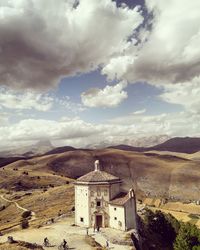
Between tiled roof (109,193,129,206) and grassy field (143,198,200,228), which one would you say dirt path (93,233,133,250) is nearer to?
tiled roof (109,193,129,206)

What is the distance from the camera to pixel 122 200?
6034 cm

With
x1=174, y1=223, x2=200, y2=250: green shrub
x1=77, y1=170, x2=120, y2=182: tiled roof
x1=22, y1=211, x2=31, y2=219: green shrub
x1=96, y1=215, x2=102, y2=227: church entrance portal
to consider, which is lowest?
x1=22, y1=211, x2=31, y2=219: green shrub

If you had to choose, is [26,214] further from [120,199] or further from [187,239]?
[187,239]

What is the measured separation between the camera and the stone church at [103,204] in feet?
195

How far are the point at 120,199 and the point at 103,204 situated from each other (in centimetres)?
378

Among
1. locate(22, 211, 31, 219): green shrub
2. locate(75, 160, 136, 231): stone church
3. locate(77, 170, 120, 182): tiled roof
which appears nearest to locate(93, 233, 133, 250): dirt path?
locate(75, 160, 136, 231): stone church

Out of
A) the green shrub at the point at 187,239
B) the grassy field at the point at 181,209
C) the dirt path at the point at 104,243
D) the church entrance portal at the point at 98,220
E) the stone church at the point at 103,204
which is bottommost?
the grassy field at the point at 181,209

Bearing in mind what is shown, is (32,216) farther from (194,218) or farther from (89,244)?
(194,218)

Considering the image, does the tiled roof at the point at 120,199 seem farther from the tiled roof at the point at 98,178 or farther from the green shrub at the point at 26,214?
the green shrub at the point at 26,214

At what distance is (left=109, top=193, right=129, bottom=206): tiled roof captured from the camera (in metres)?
59.5

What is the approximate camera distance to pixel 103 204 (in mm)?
61906

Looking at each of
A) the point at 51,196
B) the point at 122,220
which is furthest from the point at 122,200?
the point at 51,196

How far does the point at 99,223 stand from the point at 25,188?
89.4 metres

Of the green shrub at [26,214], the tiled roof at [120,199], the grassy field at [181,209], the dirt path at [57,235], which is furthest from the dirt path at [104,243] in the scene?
the grassy field at [181,209]
